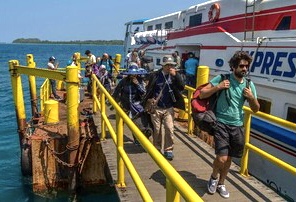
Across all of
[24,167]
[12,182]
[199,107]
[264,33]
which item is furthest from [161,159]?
[12,182]

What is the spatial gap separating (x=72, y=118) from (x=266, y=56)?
169 inches

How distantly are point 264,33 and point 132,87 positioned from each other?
3239mm

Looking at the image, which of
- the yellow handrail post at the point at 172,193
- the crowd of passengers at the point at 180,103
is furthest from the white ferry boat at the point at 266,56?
the yellow handrail post at the point at 172,193

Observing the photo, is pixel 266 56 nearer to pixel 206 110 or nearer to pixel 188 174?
pixel 188 174

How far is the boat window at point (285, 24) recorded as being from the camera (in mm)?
6949

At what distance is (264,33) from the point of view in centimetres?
753

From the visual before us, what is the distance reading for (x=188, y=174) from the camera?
513 centimetres

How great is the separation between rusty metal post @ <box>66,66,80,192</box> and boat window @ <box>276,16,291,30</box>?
433 cm

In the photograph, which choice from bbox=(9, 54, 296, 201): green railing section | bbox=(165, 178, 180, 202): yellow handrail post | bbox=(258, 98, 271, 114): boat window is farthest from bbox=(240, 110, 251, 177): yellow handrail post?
bbox=(165, 178, 180, 202): yellow handrail post

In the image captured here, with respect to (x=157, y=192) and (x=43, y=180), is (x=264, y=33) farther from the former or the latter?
(x=43, y=180)

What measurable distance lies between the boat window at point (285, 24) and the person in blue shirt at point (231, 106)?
139 inches

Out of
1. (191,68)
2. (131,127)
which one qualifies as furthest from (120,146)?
(191,68)

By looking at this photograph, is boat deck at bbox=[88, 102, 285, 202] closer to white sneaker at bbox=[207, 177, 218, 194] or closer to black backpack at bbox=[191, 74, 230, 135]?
white sneaker at bbox=[207, 177, 218, 194]

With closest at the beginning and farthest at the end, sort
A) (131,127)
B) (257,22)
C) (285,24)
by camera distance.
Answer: (131,127), (285,24), (257,22)
